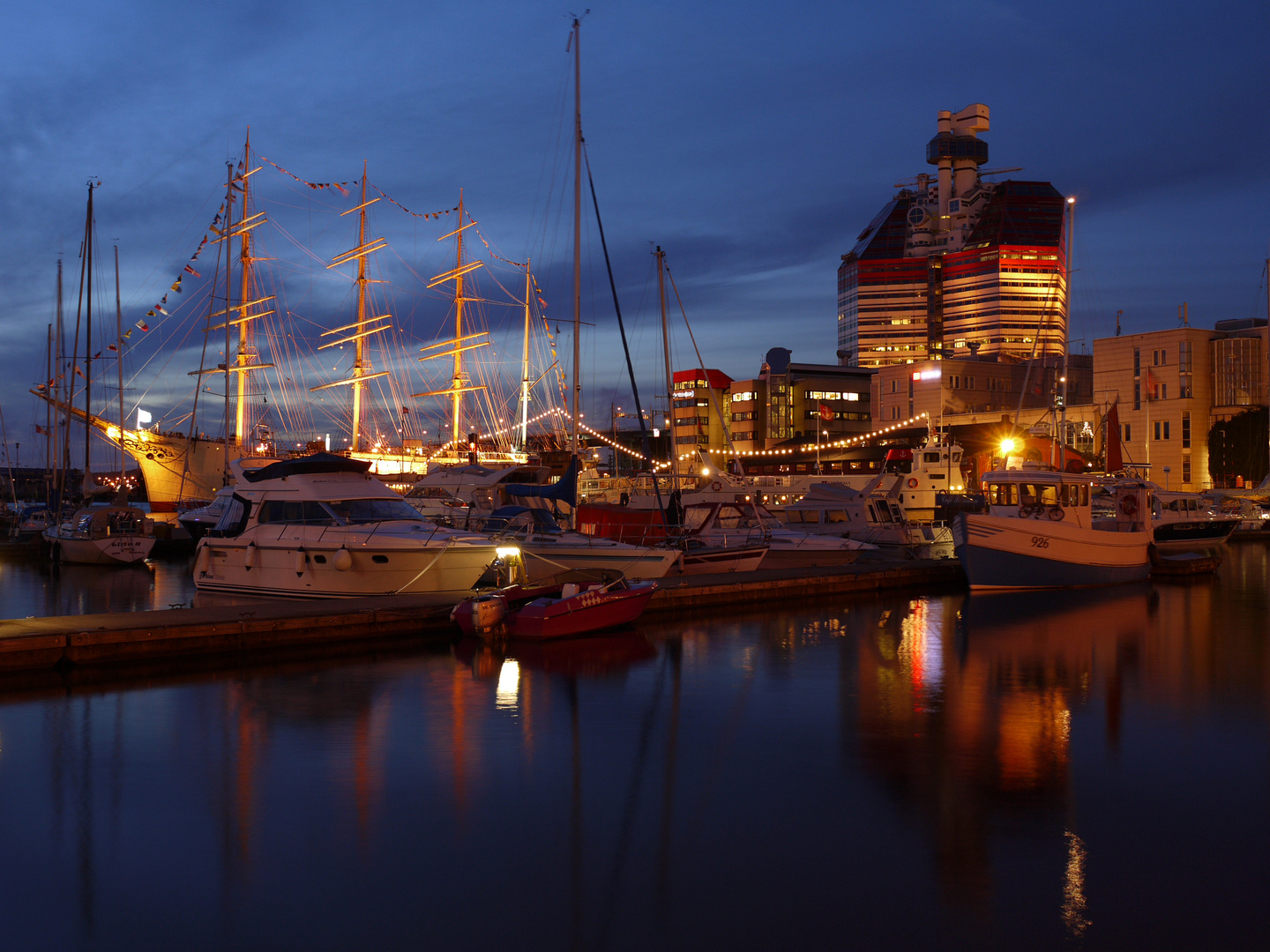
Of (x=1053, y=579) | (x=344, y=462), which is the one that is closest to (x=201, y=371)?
(x=344, y=462)

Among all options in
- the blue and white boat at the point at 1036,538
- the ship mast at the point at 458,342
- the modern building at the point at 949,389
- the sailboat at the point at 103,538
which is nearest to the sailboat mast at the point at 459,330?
the ship mast at the point at 458,342

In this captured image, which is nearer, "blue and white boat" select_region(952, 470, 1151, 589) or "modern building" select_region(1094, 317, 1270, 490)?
"blue and white boat" select_region(952, 470, 1151, 589)

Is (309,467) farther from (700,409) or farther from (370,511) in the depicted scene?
(700,409)

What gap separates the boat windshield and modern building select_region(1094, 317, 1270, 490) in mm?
84065

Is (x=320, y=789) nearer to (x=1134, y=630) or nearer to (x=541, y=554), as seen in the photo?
(x=541, y=554)

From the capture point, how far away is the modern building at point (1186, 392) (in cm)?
9019

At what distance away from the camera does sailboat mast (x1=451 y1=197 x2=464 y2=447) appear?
207ft

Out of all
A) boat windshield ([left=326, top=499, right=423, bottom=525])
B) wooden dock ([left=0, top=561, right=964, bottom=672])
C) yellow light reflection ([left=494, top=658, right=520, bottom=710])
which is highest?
boat windshield ([left=326, top=499, right=423, bottom=525])

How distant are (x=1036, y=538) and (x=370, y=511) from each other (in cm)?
1811

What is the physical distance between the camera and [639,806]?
9.59 metres

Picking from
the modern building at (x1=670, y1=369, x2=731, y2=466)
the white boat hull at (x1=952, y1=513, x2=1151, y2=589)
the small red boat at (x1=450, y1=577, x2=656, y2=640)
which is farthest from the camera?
the modern building at (x1=670, y1=369, x2=731, y2=466)

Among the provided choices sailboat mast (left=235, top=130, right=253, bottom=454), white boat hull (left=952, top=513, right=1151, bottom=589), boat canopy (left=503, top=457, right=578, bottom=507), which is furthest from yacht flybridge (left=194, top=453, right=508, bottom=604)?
sailboat mast (left=235, top=130, right=253, bottom=454)

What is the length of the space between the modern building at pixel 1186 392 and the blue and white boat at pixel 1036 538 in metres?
67.6

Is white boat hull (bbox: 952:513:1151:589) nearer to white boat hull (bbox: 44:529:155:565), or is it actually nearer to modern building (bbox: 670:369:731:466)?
white boat hull (bbox: 44:529:155:565)
